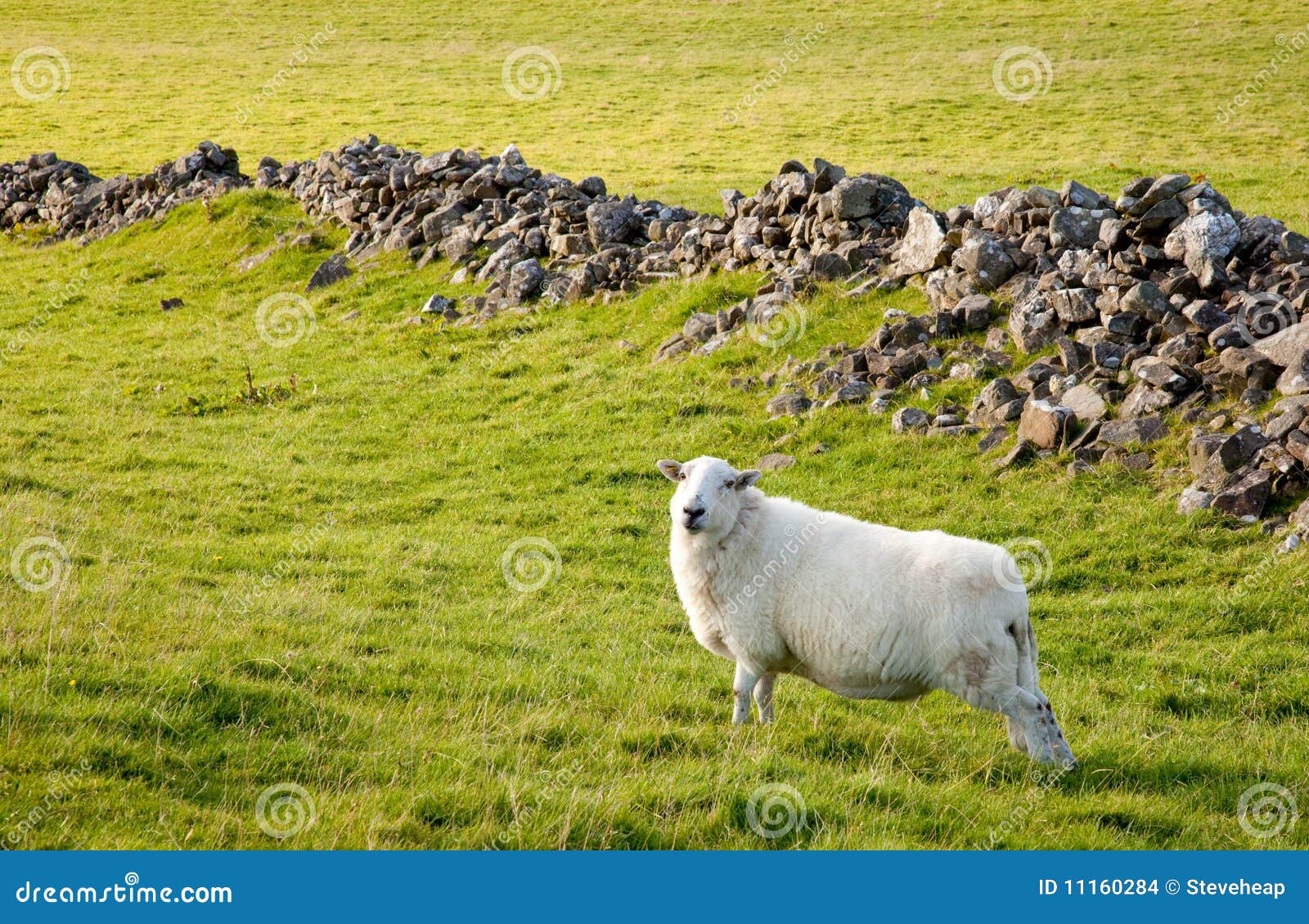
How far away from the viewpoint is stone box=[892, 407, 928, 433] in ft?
53.0

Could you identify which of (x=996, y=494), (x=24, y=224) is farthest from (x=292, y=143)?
(x=996, y=494)

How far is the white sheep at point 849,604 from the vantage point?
25.8 feet

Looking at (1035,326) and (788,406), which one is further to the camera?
(788,406)

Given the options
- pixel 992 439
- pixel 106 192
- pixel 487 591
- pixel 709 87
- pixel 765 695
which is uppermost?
pixel 709 87

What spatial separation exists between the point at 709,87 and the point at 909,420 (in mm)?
41116

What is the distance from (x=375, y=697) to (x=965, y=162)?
3382cm

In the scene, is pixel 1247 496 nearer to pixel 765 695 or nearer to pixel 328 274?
pixel 765 695

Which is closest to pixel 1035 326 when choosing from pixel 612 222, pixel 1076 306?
pixel 1076 306

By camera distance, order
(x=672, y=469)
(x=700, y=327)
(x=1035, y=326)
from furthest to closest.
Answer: (x=700, y=327)
(x=1035, y=326)
(x=672, y=469)

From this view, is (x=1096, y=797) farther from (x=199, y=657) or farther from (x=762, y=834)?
(x=199, y=657)

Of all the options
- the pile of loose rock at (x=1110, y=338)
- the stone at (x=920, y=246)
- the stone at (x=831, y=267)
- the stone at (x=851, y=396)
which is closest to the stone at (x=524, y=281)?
the pile of loose rock at (x=1110, y=338)

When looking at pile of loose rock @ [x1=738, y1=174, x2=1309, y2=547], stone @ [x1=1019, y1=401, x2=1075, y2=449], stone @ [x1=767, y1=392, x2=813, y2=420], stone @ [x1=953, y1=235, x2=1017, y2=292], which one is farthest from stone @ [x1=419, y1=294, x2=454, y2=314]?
stone @ [x1=1019, y1=401, x2=1075, y2=449]

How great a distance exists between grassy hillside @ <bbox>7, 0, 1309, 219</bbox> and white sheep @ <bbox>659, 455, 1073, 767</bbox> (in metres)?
22.7

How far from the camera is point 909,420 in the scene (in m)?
16.2
